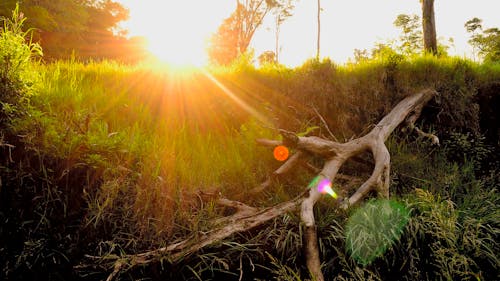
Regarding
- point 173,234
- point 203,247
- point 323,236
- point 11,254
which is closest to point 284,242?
point 323,236

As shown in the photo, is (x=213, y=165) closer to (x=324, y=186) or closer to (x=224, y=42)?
(x=324, y=186)

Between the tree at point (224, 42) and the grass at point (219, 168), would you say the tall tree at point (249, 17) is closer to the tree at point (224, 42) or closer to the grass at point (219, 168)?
the tree at point (224, 42)

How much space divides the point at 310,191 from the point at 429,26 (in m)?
7.39

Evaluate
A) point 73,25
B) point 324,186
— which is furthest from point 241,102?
point 73,25

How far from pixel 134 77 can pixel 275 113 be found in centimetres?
244

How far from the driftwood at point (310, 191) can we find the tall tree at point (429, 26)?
12.8ft

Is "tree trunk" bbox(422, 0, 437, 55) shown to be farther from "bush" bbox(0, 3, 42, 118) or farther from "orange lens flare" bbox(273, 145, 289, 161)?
"bush" bbox(0, 3, 42, 118)

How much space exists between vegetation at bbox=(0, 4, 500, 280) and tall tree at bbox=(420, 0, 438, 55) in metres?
2.70

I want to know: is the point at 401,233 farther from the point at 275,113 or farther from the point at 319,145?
the point at 275,113

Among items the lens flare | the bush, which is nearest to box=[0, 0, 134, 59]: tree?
the bush

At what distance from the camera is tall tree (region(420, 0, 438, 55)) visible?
798 cm

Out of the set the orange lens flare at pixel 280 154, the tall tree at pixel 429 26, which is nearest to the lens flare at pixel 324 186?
the orange lens flare at pixel 280 154

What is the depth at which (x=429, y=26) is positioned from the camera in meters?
8.05

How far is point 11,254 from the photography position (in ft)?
7.79
